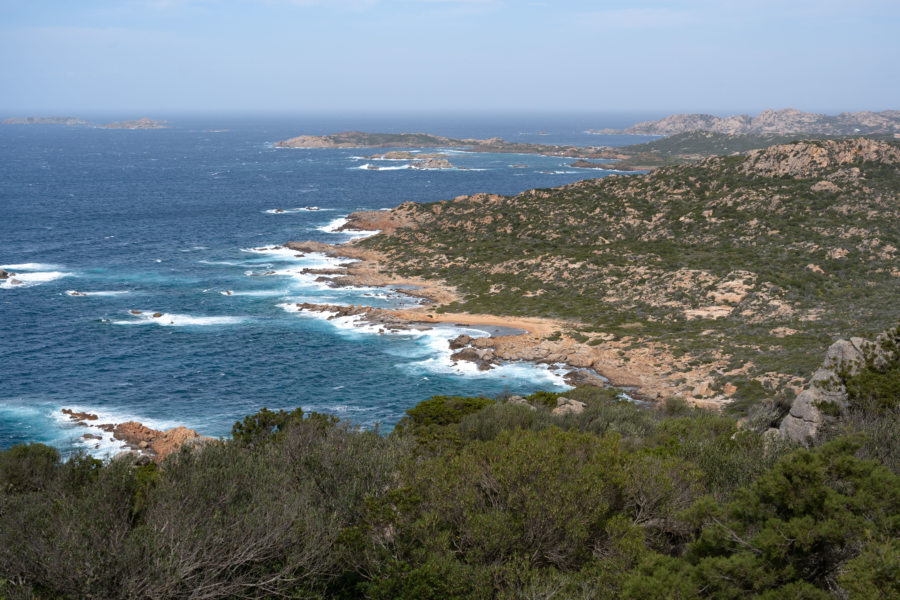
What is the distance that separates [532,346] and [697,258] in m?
25.7

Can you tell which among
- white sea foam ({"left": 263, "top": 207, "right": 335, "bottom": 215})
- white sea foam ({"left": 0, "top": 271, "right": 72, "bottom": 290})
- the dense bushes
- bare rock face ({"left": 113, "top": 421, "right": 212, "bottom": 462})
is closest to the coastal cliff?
white sea foam ({"left": 263, "top": 207, "right": 335, "bottom": 215})

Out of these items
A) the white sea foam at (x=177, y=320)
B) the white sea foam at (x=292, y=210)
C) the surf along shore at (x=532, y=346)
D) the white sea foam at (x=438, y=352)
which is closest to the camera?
the surf along shore at (x=532, y=346)

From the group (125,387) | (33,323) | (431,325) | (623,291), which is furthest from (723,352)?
(33,323)

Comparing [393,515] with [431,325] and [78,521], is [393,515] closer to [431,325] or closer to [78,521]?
[78,521]

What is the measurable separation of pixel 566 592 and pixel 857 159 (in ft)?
299

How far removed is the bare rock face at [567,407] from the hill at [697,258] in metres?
10.0

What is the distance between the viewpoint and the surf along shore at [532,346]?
47188 mm

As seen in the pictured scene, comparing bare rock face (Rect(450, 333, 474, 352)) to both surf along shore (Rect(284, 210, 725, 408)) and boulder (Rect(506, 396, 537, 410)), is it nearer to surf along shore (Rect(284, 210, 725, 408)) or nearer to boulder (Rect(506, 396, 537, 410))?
surf along shore (Rect(284, 210, 725, 408))

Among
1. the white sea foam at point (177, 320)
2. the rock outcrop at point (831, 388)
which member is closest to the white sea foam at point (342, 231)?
the white sea foam at point (177, 320)

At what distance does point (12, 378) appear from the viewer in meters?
49.2

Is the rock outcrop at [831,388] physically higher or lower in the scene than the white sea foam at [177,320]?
higher

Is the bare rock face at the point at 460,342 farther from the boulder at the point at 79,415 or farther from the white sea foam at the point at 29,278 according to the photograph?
the white sea foam at the point at 29,278

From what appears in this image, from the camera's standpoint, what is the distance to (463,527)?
54.8ft

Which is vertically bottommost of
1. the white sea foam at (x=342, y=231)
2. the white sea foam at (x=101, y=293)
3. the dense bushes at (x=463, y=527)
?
the white sea foam at (x=101, y=293)
